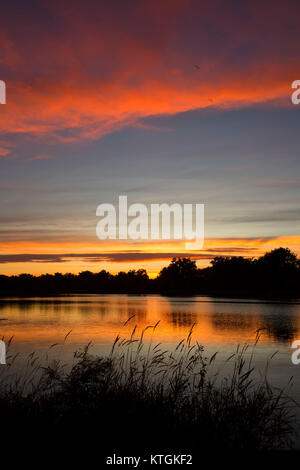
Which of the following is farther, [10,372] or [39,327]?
[39,327]

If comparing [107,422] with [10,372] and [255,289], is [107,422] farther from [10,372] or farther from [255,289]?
[255,289]

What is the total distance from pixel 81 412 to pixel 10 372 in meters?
11.0

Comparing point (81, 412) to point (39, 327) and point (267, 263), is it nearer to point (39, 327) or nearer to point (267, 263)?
point (39, 327)

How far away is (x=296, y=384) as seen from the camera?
1852 centimetres

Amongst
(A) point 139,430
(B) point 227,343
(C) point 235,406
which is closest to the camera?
(A) point 139,430

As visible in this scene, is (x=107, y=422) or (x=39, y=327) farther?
(x=39, y=327)

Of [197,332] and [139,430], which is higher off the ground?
[139,430]

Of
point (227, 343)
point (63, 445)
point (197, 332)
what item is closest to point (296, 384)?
point (63, 445)

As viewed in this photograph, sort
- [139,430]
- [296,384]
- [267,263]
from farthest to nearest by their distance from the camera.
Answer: [267,263] → [296,384] → [139,430]

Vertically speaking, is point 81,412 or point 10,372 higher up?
point 81,412
